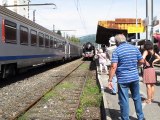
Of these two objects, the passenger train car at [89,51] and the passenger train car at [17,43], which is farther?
the passenger train car at [89,51]

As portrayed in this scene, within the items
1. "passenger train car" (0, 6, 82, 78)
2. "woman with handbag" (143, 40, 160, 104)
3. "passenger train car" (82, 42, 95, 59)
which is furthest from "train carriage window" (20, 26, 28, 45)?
"passenger train car" (82, 42, 95, 59)

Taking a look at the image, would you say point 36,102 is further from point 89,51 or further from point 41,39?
point 89,51

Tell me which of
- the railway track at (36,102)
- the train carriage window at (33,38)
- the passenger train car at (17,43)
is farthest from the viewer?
the train carriage window at (33,38)

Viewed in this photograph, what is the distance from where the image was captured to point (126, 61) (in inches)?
308

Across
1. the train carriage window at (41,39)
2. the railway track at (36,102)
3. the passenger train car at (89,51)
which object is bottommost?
the railway track at (36,102)

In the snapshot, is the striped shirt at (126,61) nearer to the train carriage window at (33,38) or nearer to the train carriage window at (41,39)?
the train carriage window at (33,38)

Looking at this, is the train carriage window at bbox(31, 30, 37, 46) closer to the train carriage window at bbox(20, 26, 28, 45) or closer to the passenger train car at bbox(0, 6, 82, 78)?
the passenger train car at bbox(0, 6, 82, 78)

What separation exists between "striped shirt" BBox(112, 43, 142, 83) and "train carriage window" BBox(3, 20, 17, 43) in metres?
8.51

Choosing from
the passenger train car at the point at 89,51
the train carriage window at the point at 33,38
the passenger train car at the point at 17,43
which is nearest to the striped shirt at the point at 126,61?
the passenger train car at the point at 17,43

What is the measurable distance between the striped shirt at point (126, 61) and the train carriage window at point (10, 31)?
8511 millimetres

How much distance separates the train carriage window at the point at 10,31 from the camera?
1578cm

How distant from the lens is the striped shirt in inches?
308

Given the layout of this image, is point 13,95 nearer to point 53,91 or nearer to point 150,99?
point 53,91

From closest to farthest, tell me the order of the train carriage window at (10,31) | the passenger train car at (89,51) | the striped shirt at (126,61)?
the striped shirt at (126,61), the train carriage window at (10,31), the passenger train car at (89,51)
